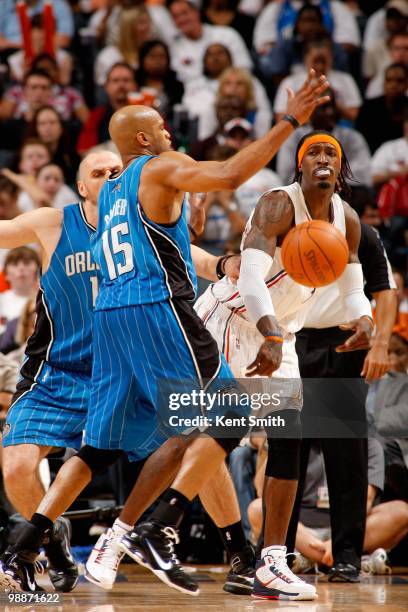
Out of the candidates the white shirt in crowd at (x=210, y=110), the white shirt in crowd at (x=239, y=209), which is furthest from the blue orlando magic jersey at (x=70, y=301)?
the white shirt in crowd at (x=210, y=110)

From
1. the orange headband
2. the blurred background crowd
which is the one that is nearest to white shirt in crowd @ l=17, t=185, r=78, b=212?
the blurred background crowd

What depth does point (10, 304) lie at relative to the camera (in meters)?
8.52

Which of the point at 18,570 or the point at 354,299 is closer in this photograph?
the point at 18,570

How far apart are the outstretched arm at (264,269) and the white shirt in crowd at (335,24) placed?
761 cm

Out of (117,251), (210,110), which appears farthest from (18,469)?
(210,110)

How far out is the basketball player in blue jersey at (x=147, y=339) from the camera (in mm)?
4523

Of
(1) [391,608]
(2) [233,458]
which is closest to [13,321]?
(2) [233,458]

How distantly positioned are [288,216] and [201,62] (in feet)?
24.6

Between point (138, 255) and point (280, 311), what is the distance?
0.85 m

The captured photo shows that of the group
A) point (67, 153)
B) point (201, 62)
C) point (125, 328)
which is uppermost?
point (201, 62)

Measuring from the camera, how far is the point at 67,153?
35.3ft

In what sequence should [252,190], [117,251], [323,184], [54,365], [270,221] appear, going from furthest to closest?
[252,190], [54,365], [323,184], [270,221], [117,251]

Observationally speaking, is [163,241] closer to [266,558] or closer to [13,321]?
[266,558]

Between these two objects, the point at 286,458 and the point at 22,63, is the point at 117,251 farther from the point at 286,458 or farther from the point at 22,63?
the point at 22,63
